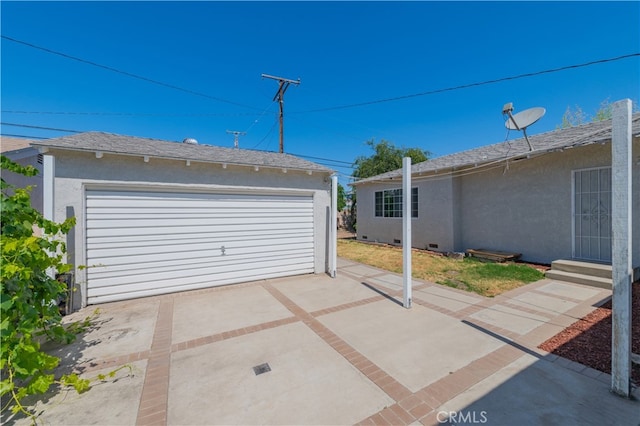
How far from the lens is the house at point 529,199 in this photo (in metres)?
7.26

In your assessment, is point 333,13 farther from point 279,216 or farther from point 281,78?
point 279,216

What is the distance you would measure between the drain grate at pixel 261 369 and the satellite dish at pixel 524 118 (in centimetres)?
878

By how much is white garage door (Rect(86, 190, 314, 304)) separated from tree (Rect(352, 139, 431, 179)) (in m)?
18.1

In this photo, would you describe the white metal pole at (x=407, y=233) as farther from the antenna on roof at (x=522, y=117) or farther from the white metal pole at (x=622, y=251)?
the antenna on roof at (x=522, y=117)

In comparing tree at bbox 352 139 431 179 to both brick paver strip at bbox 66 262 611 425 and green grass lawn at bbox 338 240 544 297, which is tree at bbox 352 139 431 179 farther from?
brick paver strip at bbox 66 262 611 425

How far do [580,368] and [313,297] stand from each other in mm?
4216

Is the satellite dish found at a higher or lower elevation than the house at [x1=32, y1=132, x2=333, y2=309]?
higher

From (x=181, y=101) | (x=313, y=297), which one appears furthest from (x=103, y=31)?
(x=313, y=297)

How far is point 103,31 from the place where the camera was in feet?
26.7

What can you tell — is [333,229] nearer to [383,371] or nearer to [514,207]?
[383,371]

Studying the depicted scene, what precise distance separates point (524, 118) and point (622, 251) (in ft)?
21.7

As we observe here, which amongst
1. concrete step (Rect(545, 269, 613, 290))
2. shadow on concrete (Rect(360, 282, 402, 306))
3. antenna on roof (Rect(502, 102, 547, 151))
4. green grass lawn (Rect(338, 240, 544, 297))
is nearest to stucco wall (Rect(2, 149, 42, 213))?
shadow on concrete (Rect(360, 282, 402, 306))

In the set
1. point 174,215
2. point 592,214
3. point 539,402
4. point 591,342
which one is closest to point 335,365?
point 539,402

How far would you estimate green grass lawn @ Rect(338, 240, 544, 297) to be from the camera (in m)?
6.50
